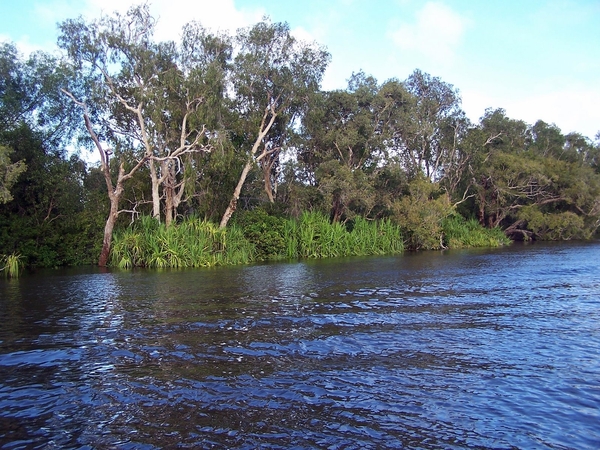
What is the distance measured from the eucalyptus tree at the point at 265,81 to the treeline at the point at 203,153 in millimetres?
96

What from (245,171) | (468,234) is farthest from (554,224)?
(245,171)

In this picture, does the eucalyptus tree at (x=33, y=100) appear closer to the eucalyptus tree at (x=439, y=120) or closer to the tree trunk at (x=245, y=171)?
the tree trunk at (x=245, y=171)

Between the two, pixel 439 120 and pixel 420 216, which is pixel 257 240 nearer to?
pixel 420 216

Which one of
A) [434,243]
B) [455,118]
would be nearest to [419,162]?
[455,118]

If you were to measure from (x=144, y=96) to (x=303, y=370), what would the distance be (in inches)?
925

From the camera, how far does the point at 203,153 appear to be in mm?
30391

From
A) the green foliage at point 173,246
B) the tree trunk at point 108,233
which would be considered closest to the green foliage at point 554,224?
the green foliage at point 173,246

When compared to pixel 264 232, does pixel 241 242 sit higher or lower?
lower

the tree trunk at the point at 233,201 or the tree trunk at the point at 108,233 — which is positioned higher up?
the tree trunk at the point at 233,201

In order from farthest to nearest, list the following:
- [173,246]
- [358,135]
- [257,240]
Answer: [358,135] → [257,240] → [173,246]

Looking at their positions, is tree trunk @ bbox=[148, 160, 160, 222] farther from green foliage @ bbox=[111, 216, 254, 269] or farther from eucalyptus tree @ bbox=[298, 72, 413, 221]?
eucalyptus tree @ bbox=[298, 72, 413, 221]

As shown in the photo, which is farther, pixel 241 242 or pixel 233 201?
pixel 233 201

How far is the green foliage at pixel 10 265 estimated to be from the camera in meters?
24.0

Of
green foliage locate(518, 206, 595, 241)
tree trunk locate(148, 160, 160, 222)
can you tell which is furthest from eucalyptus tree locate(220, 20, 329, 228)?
green foliage locate(518, 206, 595, 241)
